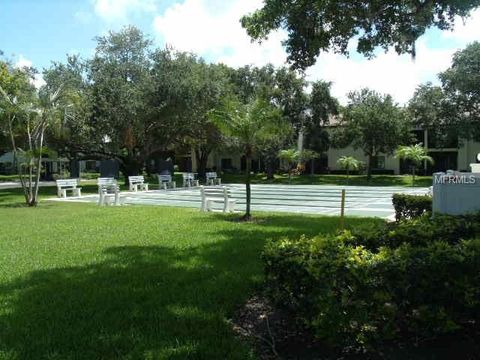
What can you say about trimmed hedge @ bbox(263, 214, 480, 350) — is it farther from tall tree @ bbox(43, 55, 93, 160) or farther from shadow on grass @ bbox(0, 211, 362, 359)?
tall tree @ bbox(43, 55, 93, 160)

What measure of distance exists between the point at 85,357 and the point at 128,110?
83.6 feet

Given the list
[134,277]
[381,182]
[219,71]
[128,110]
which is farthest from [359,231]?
[381,182]

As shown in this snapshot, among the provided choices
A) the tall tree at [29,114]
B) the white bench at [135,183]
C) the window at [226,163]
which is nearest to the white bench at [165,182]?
the white bench at [135,183]

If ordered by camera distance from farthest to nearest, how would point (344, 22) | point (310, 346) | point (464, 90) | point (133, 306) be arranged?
1. point (464, 90)
2. point (344, 22)
3. point (133, 306)
4. point (310, 346)

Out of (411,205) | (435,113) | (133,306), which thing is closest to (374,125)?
(435,113)

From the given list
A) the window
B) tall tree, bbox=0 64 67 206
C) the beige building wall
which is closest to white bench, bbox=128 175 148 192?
tall tree, bbox=0 64 67 206

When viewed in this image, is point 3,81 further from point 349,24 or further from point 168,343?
point 168,343

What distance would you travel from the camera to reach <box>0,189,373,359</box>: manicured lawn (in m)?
4.12

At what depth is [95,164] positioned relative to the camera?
74.4 metres

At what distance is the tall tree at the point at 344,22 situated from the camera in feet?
30.4

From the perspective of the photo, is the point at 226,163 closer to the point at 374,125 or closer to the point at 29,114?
the point at 374,125

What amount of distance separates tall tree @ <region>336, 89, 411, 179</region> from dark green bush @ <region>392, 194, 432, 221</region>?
29.3 metres

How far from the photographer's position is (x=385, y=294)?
369 cm

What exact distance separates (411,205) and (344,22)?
4417mm
